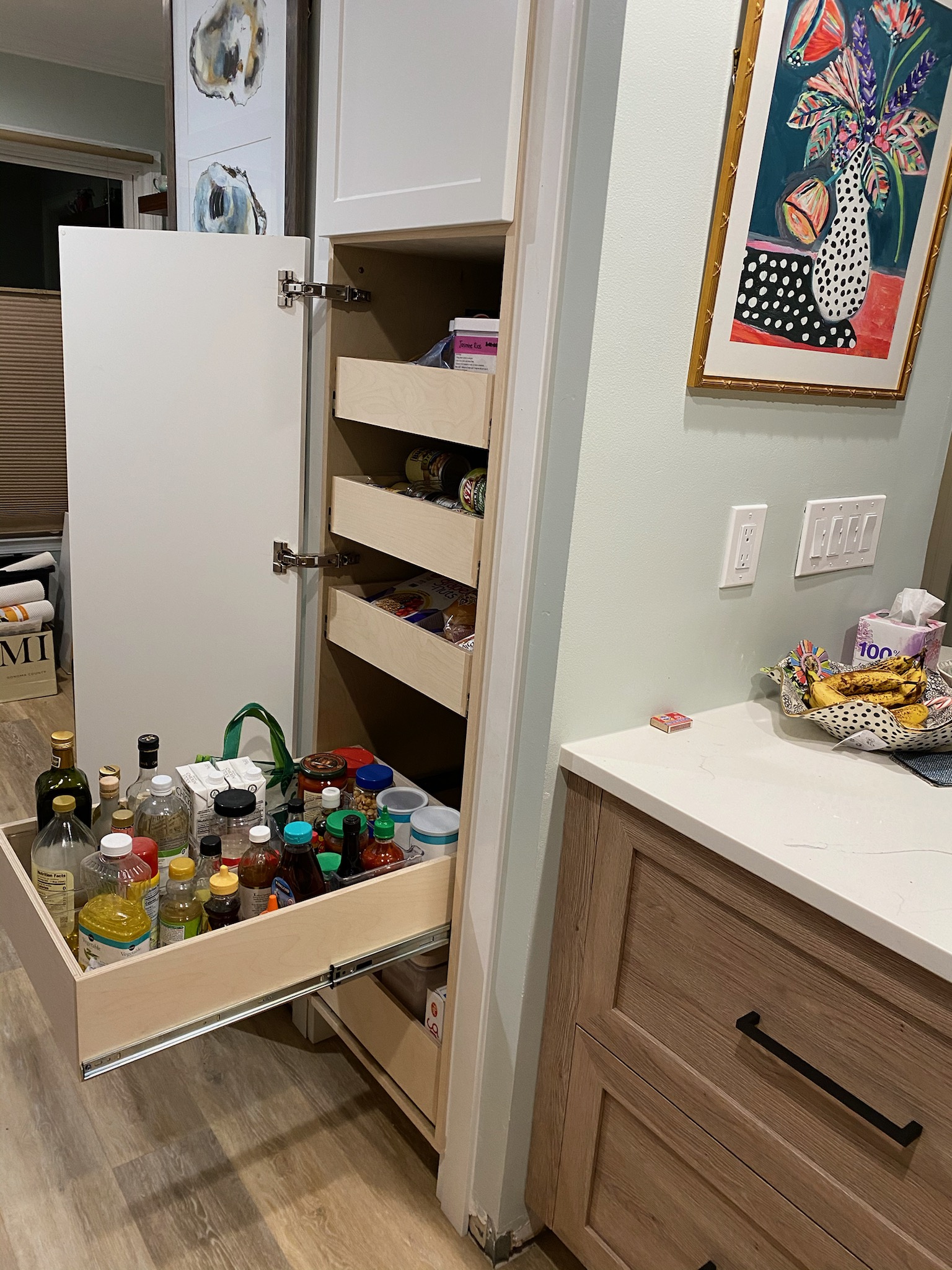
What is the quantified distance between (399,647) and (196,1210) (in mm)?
975

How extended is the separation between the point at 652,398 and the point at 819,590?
53 centimetres

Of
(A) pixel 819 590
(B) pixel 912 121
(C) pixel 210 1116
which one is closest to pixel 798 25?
(B) pixel 912 121

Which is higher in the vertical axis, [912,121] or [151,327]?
[912,121]

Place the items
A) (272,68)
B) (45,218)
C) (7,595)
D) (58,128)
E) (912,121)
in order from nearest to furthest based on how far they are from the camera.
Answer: (912,121)
(272,68)
(7,595)
(58,128)
(45,218)

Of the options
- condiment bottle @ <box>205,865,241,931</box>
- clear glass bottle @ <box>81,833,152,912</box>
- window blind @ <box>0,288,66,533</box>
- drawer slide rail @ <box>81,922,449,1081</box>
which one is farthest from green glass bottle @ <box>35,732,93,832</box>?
window blind @ <box>0,288,66,533</box>

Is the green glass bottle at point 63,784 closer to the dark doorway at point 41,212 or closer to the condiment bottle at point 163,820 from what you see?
the condiment bottle at point 163,820

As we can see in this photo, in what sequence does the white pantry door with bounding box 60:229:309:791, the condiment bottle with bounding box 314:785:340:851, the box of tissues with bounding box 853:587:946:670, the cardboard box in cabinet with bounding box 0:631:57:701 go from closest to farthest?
the condiment bottle with bounding box 314:785:340:851 → the box of tissues with bounding box 853:587:946:670 → the white pantry door with bounding box 60:229:309:791 → the cardboard box in cabinet with bounding box 0:631:57:701

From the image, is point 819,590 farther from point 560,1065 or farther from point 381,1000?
point 381,1000

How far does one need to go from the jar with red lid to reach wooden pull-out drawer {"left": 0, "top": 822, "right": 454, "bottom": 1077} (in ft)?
0.90

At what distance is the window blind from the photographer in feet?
13.0

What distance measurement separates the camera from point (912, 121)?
1.38 meters

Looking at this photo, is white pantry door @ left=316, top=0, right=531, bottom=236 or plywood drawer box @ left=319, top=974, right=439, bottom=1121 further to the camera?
plywood drawer box @ left=319, top=974, right=439, bottom=1121

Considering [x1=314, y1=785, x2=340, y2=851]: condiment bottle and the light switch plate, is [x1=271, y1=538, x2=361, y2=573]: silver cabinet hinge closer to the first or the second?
[x1=314, y1=785, x2=340, y2=851]: condiment bottle

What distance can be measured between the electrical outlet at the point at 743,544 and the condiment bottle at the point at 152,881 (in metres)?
0.88
